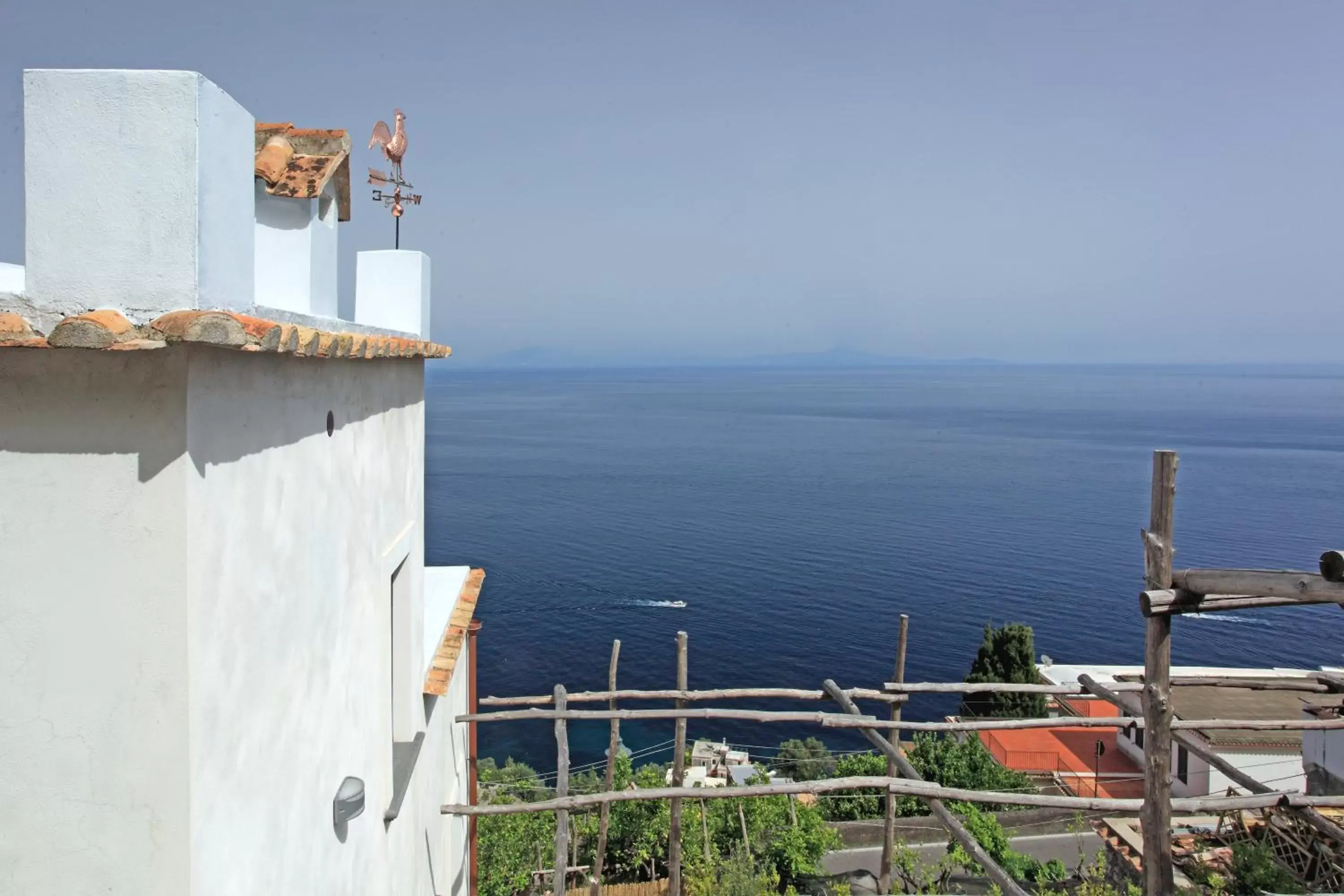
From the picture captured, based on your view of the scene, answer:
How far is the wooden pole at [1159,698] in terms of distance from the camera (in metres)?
4.89

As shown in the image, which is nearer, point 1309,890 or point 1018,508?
point 1309,890

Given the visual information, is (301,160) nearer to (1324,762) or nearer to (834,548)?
(1324,762)

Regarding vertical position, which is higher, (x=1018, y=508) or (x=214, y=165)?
(x=214, y=165)

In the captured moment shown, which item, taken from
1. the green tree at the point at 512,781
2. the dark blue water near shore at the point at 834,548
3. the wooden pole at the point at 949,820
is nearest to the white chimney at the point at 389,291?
the wooden pole at the point at 949,820

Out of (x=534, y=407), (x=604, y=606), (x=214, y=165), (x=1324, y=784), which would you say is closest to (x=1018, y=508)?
(x=604, y=606)

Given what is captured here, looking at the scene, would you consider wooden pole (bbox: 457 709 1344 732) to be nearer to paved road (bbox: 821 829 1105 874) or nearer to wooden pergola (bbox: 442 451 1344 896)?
wooden pergola (bbox: 442 451 1344 896)

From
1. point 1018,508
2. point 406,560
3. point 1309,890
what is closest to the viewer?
point 406,560

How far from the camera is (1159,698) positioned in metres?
5.05

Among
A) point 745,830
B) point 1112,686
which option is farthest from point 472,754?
point 1112,686

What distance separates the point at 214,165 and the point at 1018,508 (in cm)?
5689

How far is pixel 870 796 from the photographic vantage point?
1756 centimetres

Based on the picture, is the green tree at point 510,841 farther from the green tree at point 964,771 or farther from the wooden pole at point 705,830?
the green tree at point 964,771

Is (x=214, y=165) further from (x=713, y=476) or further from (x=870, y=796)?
(x=713, y=476)

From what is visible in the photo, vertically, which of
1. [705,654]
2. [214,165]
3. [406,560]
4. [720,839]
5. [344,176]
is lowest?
[705,654]
